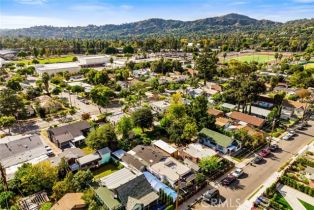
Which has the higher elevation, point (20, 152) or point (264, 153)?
point (20, 152)

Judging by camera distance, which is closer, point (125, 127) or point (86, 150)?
point (86, 150)

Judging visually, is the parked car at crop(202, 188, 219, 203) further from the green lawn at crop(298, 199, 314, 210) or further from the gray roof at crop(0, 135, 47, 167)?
the gray roof at crop(0, 135, 47, 167)

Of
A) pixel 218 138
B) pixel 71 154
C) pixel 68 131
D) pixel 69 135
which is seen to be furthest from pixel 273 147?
pixel 68 131

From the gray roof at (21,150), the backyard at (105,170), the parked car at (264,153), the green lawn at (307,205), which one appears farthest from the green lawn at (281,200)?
the gray roof at (21,150)

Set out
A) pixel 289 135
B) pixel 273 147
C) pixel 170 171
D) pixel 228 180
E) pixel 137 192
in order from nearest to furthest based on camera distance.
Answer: pixel 137 192
pixel 228 180
pixel 170 171
pixel 273 147
pixel 289 135

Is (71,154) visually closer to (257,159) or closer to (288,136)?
(257,159)

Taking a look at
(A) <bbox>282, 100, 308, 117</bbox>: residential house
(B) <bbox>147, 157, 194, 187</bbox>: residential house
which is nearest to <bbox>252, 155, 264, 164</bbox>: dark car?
(B) <bbox>147, 157, 194, 187</bbox>: residential house

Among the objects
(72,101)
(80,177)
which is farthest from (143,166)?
(72,101)
